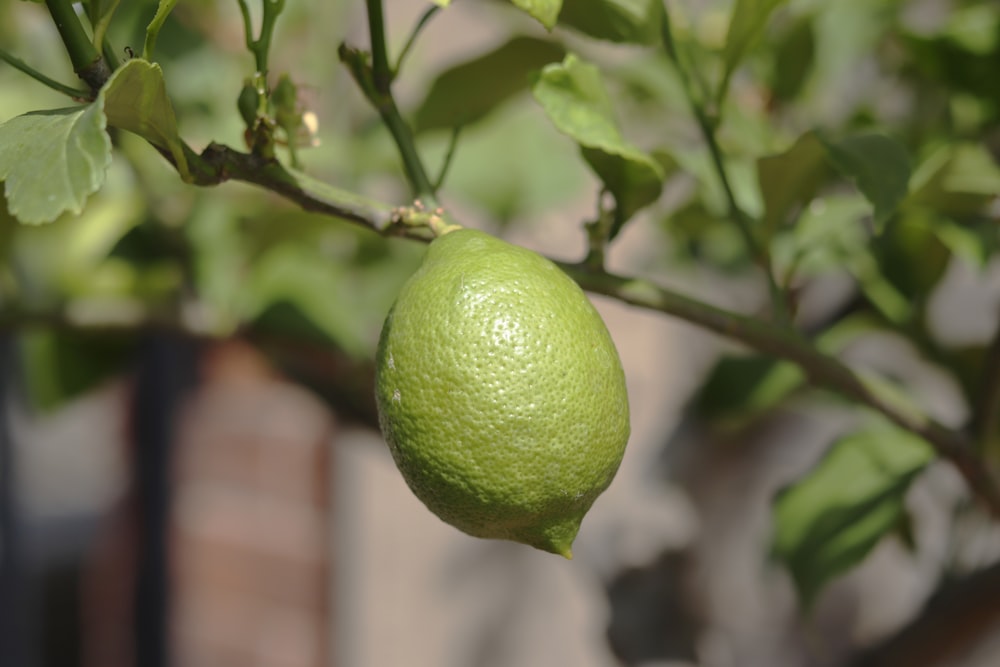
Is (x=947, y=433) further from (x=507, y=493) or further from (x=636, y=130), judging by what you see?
(x=636, y=130)

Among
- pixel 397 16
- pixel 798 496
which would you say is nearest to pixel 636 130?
pixel 798 496

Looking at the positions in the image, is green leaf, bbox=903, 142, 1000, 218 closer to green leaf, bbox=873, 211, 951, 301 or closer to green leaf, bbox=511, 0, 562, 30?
green leaf, bbox=873, 211, 951, 301

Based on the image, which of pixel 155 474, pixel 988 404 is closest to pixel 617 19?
pixel 988 404

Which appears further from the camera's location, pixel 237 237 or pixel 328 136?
pixel 328 136

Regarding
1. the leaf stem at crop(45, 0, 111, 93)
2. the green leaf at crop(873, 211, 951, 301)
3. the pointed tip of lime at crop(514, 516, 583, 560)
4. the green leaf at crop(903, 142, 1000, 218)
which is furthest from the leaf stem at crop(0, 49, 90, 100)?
the green leaf at crop(873, 211, 951, 301)

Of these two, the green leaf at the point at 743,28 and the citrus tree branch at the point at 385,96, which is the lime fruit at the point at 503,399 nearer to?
the citrus tree branch at the point at 385,96

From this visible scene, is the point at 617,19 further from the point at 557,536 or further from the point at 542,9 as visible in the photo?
the point at 557,536
